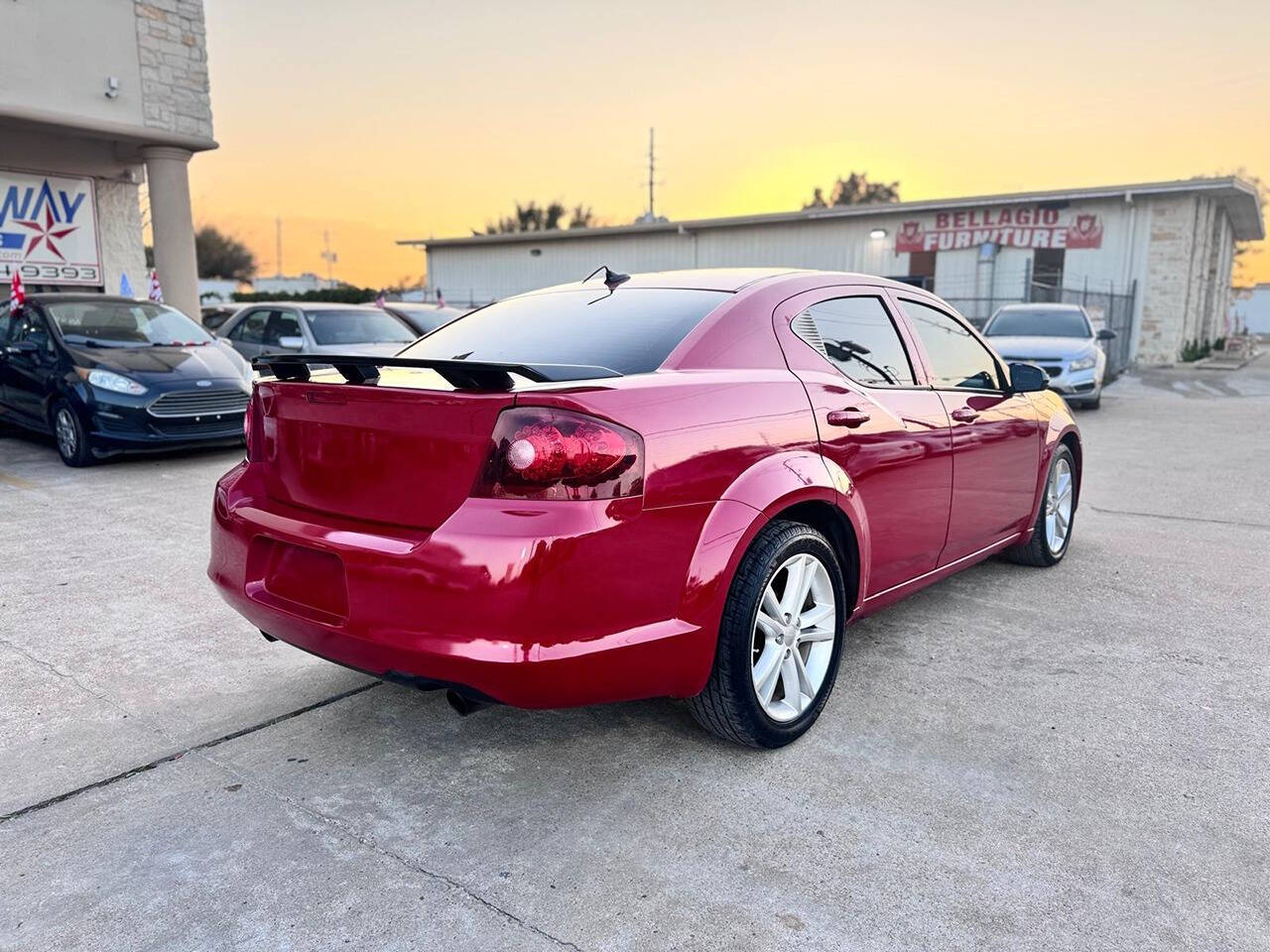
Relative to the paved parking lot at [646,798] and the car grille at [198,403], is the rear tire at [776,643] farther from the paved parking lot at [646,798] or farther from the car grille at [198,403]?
the car grille at [198,403]

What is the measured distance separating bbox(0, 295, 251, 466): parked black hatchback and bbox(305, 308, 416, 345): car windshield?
199 cm

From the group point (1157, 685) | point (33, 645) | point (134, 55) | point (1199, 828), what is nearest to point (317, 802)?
point (33, 645)

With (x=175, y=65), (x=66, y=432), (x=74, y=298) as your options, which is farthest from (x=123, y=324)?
(x=175, y=65)

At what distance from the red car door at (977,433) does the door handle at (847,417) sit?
0.74 meters

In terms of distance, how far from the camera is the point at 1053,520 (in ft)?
16.5

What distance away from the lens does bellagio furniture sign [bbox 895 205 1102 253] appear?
73.7 ft

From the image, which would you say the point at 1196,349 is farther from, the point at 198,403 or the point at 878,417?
the point at 878,417

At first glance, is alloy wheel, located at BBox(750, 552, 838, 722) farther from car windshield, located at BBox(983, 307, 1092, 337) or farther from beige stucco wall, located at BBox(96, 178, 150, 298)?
beige stucco wall, located at BBox(96, 178, 150, 298)

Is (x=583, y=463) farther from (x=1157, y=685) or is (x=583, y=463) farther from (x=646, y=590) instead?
(x=1157, y=685)

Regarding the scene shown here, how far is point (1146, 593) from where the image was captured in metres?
4.60

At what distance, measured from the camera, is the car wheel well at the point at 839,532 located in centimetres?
309

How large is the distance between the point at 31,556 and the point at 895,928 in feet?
16.4

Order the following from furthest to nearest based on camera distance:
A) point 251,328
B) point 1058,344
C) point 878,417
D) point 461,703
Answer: point 1058,344 < point 251,328 < point 878,417 < point 461,703

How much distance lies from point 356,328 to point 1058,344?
962 cm
